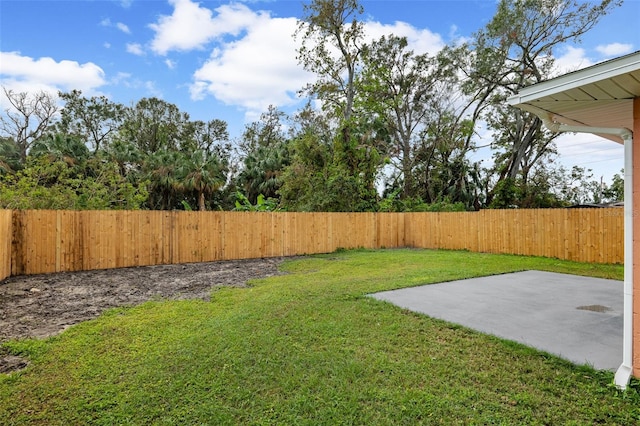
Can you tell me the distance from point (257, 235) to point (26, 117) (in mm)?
14794

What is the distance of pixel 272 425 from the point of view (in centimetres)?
217

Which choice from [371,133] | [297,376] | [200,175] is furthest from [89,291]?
[371,133]

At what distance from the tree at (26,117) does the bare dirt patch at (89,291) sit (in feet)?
41.8

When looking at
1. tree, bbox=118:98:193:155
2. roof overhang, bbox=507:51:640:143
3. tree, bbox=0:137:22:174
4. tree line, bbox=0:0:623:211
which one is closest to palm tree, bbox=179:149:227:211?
tree line, bbox=0:0:623:211

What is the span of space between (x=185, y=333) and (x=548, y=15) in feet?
62.8

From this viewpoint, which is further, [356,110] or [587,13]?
[356,110]

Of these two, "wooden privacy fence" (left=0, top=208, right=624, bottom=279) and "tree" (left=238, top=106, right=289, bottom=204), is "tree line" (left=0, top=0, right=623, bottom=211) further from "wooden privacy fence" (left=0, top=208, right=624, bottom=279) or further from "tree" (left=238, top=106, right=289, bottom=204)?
"wooden privacy fence" (left=0, top=208, right=624, bottom=279)

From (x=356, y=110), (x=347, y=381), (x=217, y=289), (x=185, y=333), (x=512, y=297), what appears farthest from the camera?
(x=356, y=110)

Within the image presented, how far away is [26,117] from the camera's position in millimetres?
17312

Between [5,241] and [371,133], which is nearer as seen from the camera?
[5,241]

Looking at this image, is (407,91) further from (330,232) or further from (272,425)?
(272,425)

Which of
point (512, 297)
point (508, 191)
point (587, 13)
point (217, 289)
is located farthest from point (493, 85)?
point (217, 289)

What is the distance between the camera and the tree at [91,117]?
886 inches

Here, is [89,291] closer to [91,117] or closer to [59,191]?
[59,191]
